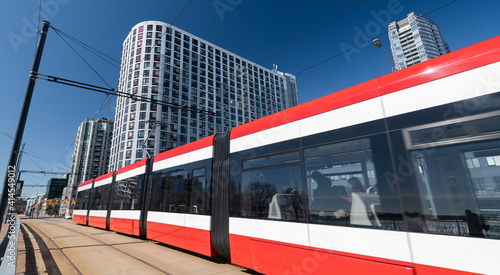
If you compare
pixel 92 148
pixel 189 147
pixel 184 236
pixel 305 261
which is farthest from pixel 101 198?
pixel 92 148

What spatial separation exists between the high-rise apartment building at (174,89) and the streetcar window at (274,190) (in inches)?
1660

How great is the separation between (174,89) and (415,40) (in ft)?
430

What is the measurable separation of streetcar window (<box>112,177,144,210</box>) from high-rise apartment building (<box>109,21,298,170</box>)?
33.5 m

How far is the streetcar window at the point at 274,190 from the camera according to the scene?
4.06 meters

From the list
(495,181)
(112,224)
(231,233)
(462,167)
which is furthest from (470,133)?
(112,224)

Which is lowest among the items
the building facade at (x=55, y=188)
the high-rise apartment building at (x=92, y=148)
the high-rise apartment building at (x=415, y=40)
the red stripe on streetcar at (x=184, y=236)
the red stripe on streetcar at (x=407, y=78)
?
the red stripe on streetcar at (x=184, y=236)

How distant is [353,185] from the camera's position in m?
3.28

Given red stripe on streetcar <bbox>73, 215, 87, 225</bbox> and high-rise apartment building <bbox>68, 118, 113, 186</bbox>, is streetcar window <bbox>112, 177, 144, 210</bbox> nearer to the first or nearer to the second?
red stripe on streetcar <bbox>73, 215, 87, 225</bbox>

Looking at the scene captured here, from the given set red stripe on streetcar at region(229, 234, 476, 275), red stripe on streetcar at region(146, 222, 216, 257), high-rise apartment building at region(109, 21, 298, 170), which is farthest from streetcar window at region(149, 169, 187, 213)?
high-rise apartment building at region(109, 21, 298, 170)

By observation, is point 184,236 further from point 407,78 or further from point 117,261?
point 407,78

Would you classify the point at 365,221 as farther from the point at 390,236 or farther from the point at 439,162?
the point at 439,162

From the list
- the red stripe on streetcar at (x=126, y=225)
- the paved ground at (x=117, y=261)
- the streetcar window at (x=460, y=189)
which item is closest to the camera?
the streetcar window at (x=460, y=189)

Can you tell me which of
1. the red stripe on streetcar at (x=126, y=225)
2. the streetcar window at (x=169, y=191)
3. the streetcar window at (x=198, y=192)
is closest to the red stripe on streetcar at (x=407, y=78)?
the streetcar window at (x=198, y=192)

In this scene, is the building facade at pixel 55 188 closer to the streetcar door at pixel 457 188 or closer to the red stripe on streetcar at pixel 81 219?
the red stripe on streetcar at pixel 81 219
